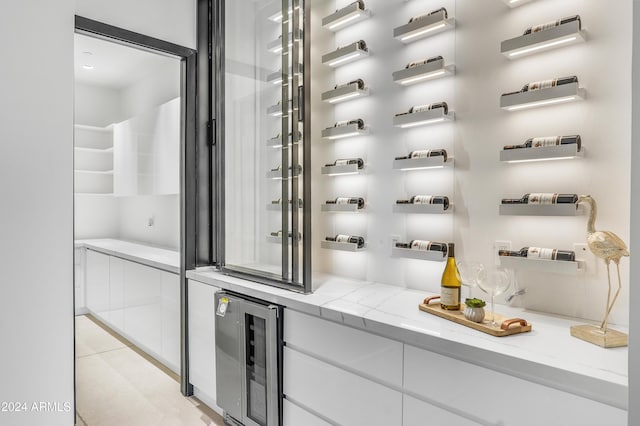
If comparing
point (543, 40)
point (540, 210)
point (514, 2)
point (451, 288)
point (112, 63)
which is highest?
point (112, 63)

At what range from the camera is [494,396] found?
1.19 meters

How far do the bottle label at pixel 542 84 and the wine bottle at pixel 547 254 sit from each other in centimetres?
64

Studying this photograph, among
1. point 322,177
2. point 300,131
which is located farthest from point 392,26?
point 322,177

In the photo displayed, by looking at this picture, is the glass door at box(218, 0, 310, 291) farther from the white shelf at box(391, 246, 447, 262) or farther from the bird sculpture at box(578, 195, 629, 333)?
the bird sculpture at box(578, 195, 629, 333)

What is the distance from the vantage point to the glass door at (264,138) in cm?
202

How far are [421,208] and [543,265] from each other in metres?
0.60

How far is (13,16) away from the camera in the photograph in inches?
54.9

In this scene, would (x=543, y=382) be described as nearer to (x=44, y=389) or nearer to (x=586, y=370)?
(x=586, y=370)

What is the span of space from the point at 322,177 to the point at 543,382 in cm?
180

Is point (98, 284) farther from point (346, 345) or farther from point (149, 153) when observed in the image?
point (346, 345)

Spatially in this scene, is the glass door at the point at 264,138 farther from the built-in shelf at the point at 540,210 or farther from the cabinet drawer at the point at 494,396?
the built-in shelf at the point at 540,210

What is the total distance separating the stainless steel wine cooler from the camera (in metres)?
1.92

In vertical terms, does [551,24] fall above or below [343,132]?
above

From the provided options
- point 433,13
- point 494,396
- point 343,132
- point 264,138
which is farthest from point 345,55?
point 494,396
